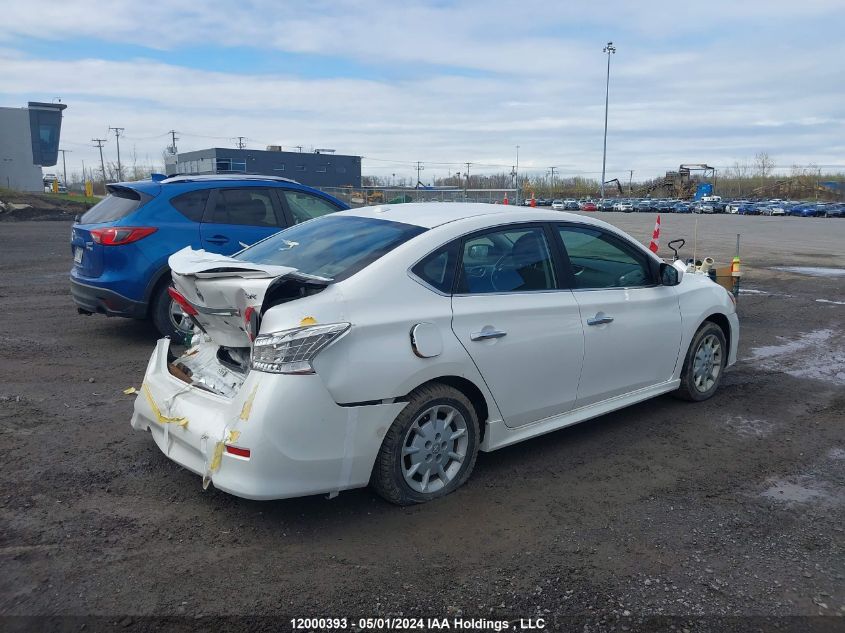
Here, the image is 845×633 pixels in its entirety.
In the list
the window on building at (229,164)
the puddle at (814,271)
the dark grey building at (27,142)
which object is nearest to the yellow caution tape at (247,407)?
the puddle at (814,271)

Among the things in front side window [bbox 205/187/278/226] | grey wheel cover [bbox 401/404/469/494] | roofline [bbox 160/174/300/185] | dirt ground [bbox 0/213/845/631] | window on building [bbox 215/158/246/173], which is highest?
window on building [bbox 215/158/246/173]

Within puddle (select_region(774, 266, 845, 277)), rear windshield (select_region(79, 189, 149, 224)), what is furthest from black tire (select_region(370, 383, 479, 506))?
puddle (select_region(774, 266, 845, 277))

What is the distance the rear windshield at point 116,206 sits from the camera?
737 cm

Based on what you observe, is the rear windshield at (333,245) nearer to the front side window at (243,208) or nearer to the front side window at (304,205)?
the front side window at (243,208)

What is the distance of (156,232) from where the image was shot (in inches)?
286

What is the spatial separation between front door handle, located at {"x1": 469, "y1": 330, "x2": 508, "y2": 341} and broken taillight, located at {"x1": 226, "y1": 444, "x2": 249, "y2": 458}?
1386 millimetres

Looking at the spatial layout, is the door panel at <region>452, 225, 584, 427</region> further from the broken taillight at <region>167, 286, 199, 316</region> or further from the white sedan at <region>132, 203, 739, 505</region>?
the broken taillight at <region>167, 286, 199, 316</region>

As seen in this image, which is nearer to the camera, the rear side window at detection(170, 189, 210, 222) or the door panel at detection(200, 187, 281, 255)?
the rear side window at detection(170, 189, 210, 222)

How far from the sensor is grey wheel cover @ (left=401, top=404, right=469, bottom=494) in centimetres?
387

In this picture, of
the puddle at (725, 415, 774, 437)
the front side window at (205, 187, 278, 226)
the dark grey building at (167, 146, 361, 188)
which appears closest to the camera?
the puddle at (725, 415, 774, 437)

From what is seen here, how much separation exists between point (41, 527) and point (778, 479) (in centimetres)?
430

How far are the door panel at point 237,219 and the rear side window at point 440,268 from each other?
4.15 m

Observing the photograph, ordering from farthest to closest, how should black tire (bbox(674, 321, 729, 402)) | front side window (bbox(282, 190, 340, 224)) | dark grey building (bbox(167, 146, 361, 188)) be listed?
dark grey building (bbox(167, 146, 361, 188))
front side window (bbox(282, 190, 340, 224))
black tire (bbox(674, 321, 729, 402))

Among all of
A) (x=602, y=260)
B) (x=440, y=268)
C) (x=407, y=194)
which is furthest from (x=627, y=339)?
(x=407, y=194)
